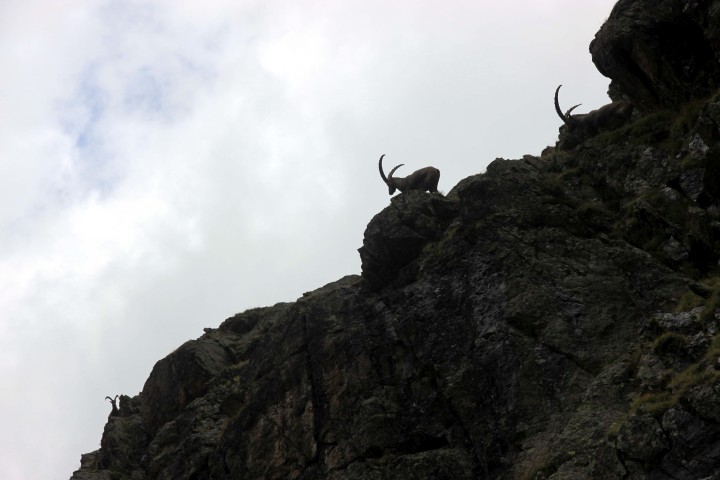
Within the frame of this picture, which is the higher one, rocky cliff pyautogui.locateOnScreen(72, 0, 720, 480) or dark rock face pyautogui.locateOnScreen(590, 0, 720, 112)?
dark rock face pyautogui.locateOnScreen(590, 0, 720, 112)

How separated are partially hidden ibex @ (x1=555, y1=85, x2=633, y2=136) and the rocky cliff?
52cm

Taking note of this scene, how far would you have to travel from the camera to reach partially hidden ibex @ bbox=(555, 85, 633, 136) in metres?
26.9

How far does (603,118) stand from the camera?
90.5 feet

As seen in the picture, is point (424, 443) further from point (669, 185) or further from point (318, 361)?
point (669, 185)

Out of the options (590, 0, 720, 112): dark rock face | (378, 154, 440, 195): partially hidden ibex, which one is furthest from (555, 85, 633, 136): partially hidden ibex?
(378, 154, 440, 195): partially hidden ibex

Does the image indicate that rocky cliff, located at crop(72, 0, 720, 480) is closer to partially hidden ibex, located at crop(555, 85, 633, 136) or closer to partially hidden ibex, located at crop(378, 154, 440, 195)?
partially hidden ibex, located at crop(555, 85, 633, 136)

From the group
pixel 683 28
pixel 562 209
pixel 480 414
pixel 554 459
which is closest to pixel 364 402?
pixel 480 414

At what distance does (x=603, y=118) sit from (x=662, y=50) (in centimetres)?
331

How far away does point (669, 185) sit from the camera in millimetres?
22906

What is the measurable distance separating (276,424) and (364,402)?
369cm

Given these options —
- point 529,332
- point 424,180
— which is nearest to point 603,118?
→ point 424,180

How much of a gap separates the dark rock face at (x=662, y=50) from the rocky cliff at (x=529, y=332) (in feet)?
0.20

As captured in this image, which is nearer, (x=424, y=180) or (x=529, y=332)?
(x=529, y=332)

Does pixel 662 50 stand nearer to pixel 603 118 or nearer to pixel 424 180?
pixel 603 118
